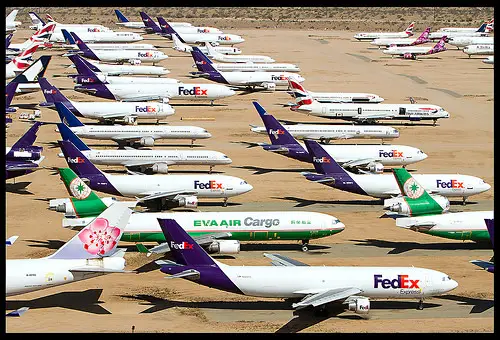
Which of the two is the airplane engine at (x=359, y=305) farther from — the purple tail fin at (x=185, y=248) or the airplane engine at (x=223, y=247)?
the airplane engine at (x=223, y=247)

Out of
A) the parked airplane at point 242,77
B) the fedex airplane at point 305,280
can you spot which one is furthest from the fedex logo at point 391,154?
the parked airplane at point 242,77

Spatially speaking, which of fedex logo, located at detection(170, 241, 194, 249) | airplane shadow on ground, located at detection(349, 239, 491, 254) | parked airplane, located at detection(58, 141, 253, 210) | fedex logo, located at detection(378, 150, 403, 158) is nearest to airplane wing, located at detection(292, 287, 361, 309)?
fedex logo, located at detection(170, 241, 194, 249)

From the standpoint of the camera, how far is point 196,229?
73.7 m

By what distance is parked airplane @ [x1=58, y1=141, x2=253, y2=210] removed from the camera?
284 ft

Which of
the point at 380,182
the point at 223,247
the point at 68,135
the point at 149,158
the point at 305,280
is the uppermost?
the point at 68,135

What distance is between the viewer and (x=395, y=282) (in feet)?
205

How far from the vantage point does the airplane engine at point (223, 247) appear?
7225cm

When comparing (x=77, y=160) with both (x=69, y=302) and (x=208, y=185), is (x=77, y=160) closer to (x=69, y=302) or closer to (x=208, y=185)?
(x=208, y=185)

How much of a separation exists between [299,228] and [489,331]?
19568 mm

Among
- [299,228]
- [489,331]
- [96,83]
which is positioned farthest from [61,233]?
[96,83]

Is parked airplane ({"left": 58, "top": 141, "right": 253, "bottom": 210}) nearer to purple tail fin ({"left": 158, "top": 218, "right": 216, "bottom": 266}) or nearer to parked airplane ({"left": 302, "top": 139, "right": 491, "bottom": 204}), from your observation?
parked airplane ({"left": 302, "top": 139, "right": 491, "bottom": 204})

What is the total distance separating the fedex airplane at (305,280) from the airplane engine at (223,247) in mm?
9019

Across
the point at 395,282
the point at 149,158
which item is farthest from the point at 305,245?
the point at 149,158

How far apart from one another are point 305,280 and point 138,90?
9033 cm
